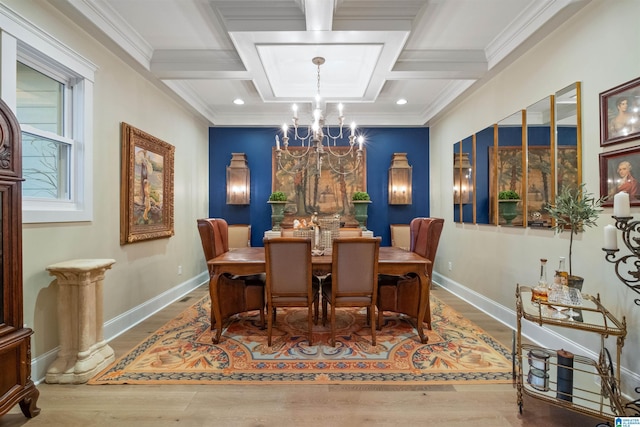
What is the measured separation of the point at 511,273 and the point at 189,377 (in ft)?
10.3

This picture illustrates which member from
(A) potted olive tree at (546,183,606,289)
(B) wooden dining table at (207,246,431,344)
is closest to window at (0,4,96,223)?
(B) wooden dining table at (207,246,431,344)

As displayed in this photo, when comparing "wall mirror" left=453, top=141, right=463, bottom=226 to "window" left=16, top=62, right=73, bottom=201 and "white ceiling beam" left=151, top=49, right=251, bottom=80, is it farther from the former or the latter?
"window" left=16, top=62, right=73, bottom=201

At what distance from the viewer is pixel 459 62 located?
10.6 ft

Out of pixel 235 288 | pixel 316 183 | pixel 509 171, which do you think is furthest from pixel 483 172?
pixel 235 288

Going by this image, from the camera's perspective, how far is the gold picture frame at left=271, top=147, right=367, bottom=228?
17.4 feet

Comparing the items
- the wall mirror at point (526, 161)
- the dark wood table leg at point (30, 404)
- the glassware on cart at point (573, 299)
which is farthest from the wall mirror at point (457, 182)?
the dark wood table leg at point (30, 404)

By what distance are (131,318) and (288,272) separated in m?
1.87

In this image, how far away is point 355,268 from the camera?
2.57 metres

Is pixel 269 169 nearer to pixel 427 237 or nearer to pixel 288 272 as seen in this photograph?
pixel 288 272

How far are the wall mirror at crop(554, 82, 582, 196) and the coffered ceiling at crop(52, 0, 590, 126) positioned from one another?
24.4 inches

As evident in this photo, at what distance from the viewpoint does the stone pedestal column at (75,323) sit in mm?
2100

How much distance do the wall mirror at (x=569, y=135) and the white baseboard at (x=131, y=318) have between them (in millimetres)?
4184

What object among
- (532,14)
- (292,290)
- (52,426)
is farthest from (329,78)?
(52,426)

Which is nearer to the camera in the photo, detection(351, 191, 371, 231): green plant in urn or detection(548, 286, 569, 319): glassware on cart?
detection(548, 286, 569, 319): glassware on cart
